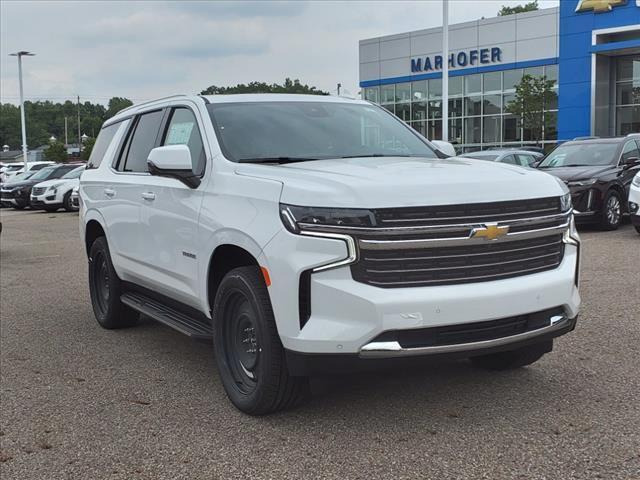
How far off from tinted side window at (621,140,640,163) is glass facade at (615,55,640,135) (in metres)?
23.4

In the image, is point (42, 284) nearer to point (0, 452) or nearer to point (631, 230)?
point (0, 452)

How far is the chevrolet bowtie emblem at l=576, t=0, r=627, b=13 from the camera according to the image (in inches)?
1329

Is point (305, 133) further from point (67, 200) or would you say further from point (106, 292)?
point (67, 200)

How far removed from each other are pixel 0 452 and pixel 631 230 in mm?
11866

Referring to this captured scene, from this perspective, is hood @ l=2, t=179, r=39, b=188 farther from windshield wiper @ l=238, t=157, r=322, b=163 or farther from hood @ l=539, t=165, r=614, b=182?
windshield wiper @ l=238, t=157, r=322, b=163

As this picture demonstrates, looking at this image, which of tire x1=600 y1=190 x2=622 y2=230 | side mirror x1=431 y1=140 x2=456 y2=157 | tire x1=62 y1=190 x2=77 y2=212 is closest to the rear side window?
side mirror x1=431 y1=140 x2=456 y2=157

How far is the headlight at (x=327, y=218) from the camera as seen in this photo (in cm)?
363

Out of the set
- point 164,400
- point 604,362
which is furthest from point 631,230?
point 164,400

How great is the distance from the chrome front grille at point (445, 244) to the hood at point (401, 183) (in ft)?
0.20

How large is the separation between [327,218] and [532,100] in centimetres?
3542

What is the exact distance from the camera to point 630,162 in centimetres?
1369

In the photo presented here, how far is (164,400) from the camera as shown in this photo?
465cm

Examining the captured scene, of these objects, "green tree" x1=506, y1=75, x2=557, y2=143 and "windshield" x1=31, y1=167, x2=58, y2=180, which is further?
"green tree" x1=506, y1=75, x2=557, y2=143

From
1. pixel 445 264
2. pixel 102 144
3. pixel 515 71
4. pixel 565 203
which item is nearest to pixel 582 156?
pixel 102 144
